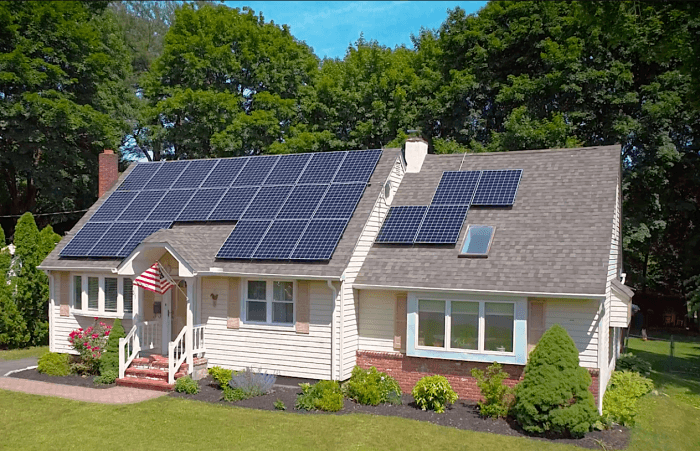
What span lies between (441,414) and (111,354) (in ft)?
31.5

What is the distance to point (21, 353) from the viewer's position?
892 inches

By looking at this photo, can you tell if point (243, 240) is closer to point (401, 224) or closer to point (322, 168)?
Answer: point (322, 168)

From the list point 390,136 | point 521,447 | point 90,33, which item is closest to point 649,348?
point 390,136

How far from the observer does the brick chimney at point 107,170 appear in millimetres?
23203

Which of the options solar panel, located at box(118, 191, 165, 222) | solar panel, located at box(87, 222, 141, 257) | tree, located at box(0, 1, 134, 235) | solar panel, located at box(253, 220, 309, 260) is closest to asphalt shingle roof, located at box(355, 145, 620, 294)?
solar panel, located at box(253, 220, 309, 260)

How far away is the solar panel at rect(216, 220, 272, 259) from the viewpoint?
17.3m

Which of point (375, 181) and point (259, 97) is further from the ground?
point (259, 97)

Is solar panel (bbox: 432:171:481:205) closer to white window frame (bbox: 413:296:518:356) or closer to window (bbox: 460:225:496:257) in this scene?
window (bbox: 460:225:496:257)

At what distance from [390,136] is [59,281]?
20.0 m

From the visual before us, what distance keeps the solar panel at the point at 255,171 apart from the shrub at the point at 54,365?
7.65m

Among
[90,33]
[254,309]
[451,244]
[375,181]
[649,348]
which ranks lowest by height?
[649,348]

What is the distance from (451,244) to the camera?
16688 mm

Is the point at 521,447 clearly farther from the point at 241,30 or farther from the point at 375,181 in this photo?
the point at 241,30

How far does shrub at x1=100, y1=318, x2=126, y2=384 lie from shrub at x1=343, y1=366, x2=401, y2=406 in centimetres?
684
